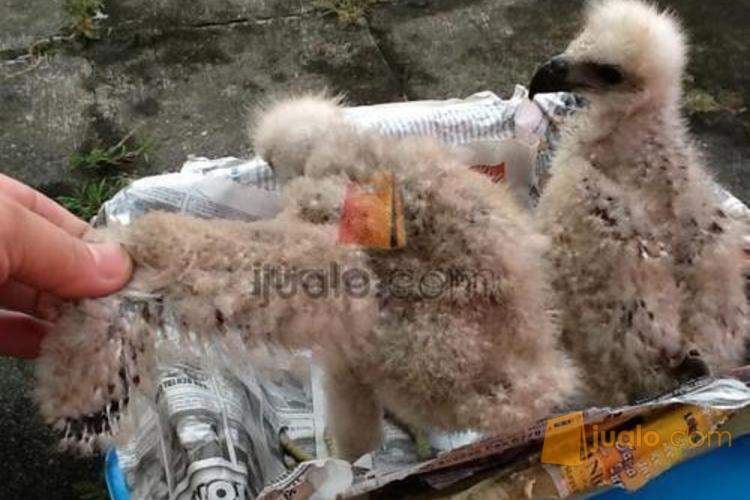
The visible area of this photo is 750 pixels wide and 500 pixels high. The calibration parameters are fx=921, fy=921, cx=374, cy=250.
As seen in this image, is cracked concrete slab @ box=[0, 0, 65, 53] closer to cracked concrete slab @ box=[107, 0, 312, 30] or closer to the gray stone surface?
the gray stone surface

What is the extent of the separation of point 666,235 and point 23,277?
39.6 inches

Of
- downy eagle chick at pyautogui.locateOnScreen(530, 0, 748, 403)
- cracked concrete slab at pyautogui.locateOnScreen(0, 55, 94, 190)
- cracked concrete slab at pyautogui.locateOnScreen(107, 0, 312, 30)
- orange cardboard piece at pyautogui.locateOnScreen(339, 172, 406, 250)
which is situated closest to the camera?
orange cardboard piece at pyautogui.locateOnScreen(339, 172, 406, 250)

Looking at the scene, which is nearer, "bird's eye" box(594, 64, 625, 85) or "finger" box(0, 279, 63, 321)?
"finger" box(0, 279, 63, 321)

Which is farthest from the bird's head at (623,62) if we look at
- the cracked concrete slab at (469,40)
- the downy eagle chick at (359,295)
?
the cracked concrete slab at (469,40)

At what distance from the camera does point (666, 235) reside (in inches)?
58.9

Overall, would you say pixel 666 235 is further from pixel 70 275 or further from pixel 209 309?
pixel 70 275

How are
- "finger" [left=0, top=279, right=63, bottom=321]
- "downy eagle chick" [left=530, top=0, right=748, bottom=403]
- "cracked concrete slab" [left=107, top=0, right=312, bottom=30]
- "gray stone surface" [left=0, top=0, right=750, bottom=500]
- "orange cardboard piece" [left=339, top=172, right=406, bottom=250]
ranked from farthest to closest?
"cracked concrete slab" [left=107, top=0, right=312, bottom=30] → "gray stone surface" [left=0, top=0, right=750, bottom=500] → "downy eagle chick" [left=530, top=0, right=748, bottom=403] → "orange cardboard piece" [left=339, top=172, right=406, bottom=250] → "finger" [left=0, top=279, right=63, bottom=321]

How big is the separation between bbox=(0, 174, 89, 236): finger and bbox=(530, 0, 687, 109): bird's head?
84 centimetres

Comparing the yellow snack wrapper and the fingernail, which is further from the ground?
the fingernail

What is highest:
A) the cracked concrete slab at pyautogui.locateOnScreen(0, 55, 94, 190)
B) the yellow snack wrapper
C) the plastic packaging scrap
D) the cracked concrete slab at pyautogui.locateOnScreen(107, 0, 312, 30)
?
the cracked concrete slab at pyautogui.locateOnScreen(107, 0, 312, 30)

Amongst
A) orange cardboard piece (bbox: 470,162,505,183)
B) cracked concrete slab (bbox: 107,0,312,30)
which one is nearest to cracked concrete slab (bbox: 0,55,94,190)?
cracked concrete slab (bbox: 107,0,312,30)

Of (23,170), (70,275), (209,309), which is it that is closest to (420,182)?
(209,309)

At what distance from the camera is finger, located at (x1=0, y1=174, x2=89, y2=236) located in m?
1.07

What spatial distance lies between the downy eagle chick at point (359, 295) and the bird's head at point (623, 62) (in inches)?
14.5
